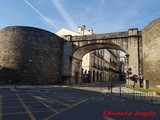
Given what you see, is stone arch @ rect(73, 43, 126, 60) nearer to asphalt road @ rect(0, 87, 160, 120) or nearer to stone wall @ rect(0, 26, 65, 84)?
stone wall @ rect(0, 26, 65, 84)

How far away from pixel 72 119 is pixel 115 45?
25.2 m

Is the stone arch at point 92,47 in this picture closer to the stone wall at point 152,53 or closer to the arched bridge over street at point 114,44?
the arched bridge over street at point 114,44

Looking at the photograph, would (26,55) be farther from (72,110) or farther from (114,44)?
(72,110)

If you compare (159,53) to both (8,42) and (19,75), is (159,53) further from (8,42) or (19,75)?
(8,42)

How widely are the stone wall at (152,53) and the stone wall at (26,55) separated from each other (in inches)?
577

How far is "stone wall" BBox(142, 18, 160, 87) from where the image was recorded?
23.2 meters

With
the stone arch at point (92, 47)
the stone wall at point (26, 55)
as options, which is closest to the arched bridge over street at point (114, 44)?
the stone arch at point (92, 47)

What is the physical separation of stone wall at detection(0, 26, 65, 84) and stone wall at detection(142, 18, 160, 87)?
48.1ft

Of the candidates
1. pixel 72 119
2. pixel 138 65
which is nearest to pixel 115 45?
pixel 138 65

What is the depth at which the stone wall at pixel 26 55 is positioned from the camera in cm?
2754

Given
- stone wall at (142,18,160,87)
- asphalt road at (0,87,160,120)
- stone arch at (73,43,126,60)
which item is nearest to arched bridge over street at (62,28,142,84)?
stone arch at (73,43,126,60)

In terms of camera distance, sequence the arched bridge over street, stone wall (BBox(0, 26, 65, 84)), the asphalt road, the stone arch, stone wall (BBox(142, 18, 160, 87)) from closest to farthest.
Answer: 1. the asphalt road
2. stone wall (BBox(142, 18, 160, 87))
3. the arched bridge over street
4. stone wall (BBox(0, 26, 65, 84))
5. the stone arch

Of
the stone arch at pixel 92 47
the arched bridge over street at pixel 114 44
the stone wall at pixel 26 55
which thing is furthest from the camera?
the stone arch at pixel 92 47

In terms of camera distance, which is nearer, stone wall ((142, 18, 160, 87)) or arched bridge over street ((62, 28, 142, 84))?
stone wall ((142, 18, 160, 87))
